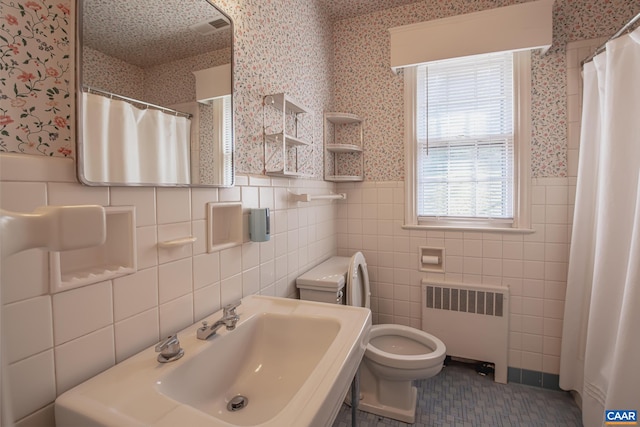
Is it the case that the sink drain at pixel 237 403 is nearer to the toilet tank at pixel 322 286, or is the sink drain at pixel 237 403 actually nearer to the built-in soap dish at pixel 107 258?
the built-in soap dish at pixel 107 258

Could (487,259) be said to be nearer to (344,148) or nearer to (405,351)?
(405,351)

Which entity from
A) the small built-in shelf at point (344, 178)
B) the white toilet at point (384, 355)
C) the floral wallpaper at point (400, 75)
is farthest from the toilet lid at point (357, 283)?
the floral wallpaper at point (400, 75)

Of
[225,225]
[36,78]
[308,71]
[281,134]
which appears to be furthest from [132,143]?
[308,71]

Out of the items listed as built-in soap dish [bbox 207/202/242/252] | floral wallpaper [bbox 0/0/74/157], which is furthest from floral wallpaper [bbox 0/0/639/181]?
built-in soap dish [bbox 207/202/242/252]

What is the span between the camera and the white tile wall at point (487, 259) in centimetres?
190

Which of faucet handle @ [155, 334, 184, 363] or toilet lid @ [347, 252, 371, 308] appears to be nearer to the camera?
faucet handle @ [155, 334, 184, 363]

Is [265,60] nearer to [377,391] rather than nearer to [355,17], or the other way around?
[355,17]

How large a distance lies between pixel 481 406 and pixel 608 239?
117cm

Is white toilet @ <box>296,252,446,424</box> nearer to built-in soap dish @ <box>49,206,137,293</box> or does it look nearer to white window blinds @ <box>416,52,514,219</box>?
white window blinds @ <box>416,52,514,219</box>

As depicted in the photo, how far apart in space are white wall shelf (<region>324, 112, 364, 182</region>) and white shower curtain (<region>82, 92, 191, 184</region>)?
1341 mm

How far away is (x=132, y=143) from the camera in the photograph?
2.66 feet

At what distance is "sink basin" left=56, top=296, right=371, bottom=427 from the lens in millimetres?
592

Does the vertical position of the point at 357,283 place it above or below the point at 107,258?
below

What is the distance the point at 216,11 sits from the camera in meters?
1.10
